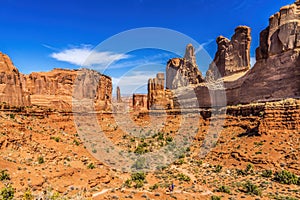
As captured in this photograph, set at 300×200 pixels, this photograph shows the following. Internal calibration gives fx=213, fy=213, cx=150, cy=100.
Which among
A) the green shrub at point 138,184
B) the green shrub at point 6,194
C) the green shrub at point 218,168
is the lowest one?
the green shrub at point 218,168

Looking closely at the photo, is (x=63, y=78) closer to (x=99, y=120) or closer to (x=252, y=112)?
(x=99, y=120)

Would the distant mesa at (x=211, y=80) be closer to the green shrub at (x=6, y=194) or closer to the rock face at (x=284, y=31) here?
the rock face at (x=284, y=31)

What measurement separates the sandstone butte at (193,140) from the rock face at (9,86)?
15 centimetres

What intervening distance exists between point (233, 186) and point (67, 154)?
15.4 m

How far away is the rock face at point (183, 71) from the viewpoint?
85688 millimetres

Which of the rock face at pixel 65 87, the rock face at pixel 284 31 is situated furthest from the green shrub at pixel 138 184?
the rock face at pixel 65 87

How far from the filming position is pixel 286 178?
1650 centimetres

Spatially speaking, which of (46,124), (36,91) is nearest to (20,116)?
(46,124)

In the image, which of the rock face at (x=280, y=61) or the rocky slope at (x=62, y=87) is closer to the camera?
the rock face at (x=280, y=61)

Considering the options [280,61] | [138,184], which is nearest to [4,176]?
[138,184]

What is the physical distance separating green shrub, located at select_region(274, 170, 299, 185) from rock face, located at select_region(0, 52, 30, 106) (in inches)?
1351

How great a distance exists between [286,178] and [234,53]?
2280 inches

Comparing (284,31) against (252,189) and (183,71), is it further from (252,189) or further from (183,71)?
(183,71)

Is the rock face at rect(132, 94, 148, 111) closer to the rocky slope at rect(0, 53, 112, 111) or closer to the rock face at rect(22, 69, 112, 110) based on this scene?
the rock face at rect(22, 69, 112, 110)
